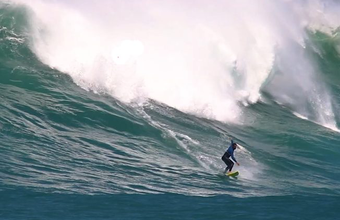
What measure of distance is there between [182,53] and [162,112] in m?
4.73

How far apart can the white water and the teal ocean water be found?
0.06 metres

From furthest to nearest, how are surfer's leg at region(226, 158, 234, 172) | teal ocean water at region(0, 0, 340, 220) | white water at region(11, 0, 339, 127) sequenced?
1. white water at region(11, 0, 339, 127)
2. surfer's leg at region(226, 158, 234, 172)
3. teal ocean water at region(0, 0, 340, 220)

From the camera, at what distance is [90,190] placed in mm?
14828

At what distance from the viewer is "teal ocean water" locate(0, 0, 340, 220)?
15.1 m

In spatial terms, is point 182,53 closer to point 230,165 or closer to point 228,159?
point 228,159

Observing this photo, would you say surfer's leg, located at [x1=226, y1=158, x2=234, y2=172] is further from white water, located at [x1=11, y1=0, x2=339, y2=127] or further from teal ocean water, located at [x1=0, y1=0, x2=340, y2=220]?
white water, located at [x1=11, y1=0, x2=339, y2=127]

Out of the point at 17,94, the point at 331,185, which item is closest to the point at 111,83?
the point at 17,94

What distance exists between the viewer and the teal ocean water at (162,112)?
15094mm

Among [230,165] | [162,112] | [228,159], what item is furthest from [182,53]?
[230,165]

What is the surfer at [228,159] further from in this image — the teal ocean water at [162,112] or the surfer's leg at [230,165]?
the teal ocean water at [162,112]

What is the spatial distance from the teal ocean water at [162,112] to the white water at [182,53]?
2.4 inches

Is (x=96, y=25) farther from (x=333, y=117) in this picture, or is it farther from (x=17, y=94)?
(x=333, y=117)

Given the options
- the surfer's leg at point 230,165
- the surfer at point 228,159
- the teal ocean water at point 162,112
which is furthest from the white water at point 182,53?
the surfer's leg at point 230,165

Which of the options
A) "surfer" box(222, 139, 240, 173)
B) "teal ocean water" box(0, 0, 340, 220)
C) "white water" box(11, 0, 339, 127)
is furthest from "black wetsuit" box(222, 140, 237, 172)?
"white water" box(11, 0, 339, 127)
